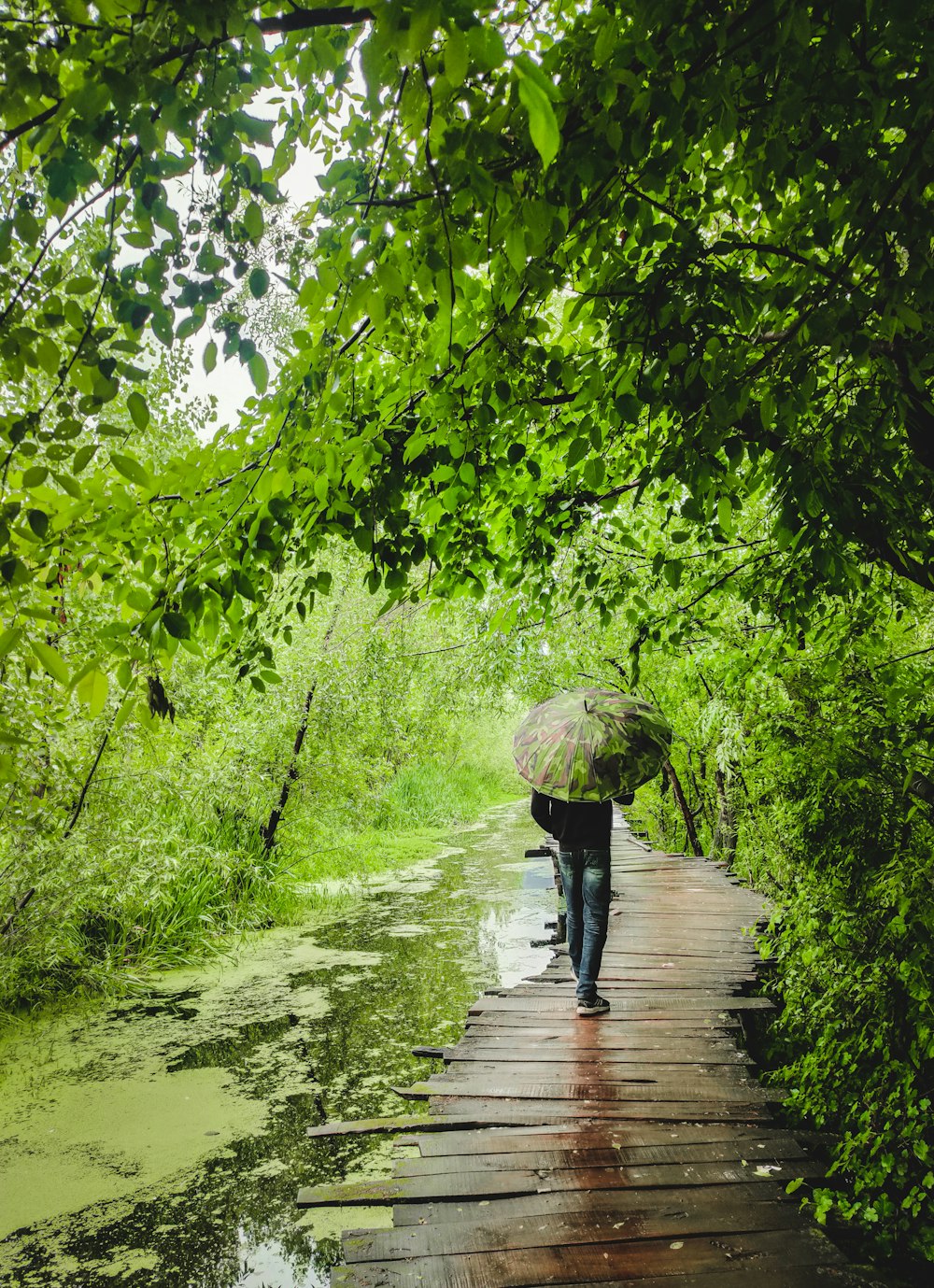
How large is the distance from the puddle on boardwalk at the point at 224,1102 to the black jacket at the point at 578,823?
6.33 ft

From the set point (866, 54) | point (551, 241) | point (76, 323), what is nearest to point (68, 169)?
point (76, 323)

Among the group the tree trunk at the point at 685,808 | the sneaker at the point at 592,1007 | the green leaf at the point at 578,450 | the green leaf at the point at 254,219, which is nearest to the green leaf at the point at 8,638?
the green leaf at the point at 254,219

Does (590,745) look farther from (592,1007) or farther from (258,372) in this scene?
(258,372)

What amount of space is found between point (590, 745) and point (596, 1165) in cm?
181

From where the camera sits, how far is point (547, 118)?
86 cm

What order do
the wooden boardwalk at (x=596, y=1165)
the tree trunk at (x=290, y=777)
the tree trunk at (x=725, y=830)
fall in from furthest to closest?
the tree trunk at (x=290, y=777) < the tree trunk at (x=725, y=830) < the wooden boardwalk at (x=596, y=1165)

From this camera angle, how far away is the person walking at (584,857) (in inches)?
156

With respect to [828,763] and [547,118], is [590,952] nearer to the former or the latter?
[828,763]

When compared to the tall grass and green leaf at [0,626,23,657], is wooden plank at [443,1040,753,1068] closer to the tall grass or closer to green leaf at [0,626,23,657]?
the tall grass

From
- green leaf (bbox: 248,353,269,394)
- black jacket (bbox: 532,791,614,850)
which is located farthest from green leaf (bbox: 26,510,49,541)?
black jacket (bbox: 532,791,614,850)

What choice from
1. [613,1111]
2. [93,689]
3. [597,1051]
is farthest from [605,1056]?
[93,689]

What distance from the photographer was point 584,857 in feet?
13.2

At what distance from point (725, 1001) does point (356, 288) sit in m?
4.48

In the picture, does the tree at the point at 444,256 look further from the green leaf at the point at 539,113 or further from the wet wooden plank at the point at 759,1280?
the wet wooden plank at the point at 759,1280
